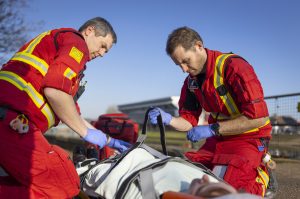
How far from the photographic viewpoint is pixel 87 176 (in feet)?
10.3

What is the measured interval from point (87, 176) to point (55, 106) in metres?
0.70

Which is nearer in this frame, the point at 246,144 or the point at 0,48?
the point at 246,144

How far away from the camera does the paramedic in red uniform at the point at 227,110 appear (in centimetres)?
335

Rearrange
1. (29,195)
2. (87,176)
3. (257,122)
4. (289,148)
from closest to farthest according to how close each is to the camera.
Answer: (29,195)
(87,176)
(257,122)
(289,148)

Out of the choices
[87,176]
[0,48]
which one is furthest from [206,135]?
[0,48]

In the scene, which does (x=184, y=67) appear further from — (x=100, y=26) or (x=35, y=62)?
(x=35, y=62)

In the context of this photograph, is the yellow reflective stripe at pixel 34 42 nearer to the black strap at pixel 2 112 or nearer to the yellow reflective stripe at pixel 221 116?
the black strap at pixel 2 112

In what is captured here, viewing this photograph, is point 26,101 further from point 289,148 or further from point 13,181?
point 289,148

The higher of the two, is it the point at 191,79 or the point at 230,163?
the point at 191,79

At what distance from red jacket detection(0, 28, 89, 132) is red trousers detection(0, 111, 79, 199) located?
0.38ft

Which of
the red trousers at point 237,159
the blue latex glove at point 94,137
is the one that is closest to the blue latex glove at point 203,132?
the red trousers at point 237,159

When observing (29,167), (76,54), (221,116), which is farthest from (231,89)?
(29,167)

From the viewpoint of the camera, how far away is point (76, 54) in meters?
2.83

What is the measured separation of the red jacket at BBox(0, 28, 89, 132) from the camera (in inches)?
107
